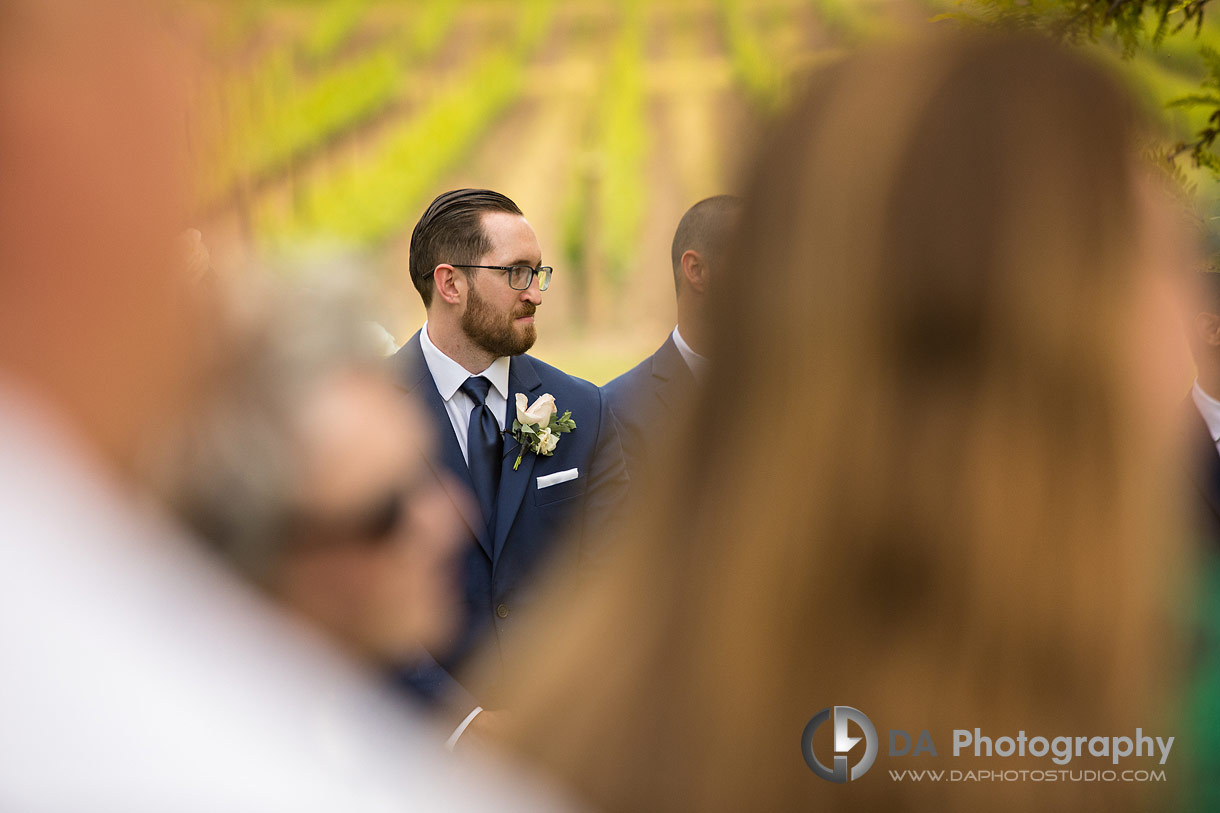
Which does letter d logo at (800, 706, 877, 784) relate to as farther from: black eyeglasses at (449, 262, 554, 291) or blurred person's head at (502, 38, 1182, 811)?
black eyeglasses at (449, 262, 554, 291)

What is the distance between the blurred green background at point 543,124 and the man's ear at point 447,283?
860 cm

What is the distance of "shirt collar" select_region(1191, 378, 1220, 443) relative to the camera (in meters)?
1.82

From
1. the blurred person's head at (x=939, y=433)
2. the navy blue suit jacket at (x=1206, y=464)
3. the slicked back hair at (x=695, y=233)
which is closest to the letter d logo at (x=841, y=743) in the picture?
the blurred person's head at (x=939, y=433)

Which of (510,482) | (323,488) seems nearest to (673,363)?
(510,482)

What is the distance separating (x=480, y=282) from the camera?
2.15m

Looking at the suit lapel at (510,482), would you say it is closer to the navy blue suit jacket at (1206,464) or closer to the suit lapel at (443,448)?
the suit lapel at (443,448)

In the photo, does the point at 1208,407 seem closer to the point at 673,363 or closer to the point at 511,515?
the point at 673,363

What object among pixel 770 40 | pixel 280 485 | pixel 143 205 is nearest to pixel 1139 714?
pixel 143 205

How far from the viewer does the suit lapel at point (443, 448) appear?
2.07 meters

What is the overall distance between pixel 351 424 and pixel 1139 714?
1038 mm

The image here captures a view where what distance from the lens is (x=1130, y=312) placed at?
23.2 inches

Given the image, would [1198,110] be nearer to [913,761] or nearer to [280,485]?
[913,761]

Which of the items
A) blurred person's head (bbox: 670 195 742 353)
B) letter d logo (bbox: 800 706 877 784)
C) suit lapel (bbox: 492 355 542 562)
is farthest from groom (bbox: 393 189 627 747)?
letter d logo (bbox: 800 706 877 784)

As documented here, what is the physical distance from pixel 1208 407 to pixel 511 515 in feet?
4.45
